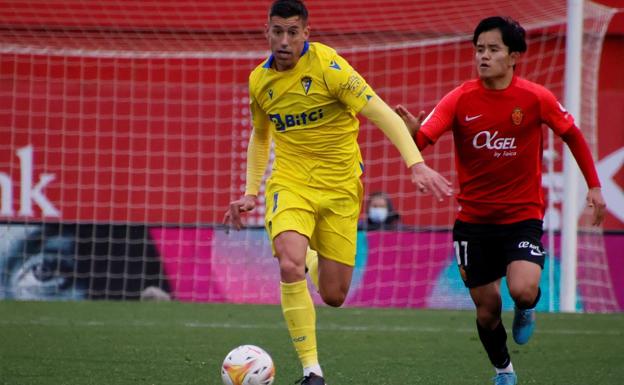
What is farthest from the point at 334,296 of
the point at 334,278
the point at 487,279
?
the point at 487,279

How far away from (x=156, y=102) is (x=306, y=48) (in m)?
7.88

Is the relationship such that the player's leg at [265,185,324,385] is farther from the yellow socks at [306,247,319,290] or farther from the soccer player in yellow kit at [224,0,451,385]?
the yellow socks at [306,247,319,290]

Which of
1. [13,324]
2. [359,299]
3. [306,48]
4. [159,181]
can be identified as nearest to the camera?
[306,48]

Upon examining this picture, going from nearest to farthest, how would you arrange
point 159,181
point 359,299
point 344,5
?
1. point 359,299
2. point 159,181
3. point 344,5

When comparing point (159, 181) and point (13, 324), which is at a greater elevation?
point (159, 181)

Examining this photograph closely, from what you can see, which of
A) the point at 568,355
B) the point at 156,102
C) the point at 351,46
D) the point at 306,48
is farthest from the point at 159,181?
the point at 306,48

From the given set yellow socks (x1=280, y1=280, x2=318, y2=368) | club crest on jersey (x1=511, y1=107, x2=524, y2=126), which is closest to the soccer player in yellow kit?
yellow socks (x1=280, y1=280, x2=318, y2=368)

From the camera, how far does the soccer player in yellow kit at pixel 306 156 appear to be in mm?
5914

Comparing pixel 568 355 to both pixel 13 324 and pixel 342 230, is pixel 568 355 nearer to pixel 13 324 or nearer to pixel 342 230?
pixel 342 230

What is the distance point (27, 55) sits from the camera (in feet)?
46.2

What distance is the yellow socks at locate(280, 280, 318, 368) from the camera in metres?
5.82

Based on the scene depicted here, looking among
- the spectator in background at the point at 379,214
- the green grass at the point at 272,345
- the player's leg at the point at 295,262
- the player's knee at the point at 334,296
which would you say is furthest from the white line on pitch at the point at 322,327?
the player's leg at the point at 295,262

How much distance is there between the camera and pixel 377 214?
42.5 ft

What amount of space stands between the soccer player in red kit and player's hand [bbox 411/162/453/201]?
753 millimetres
